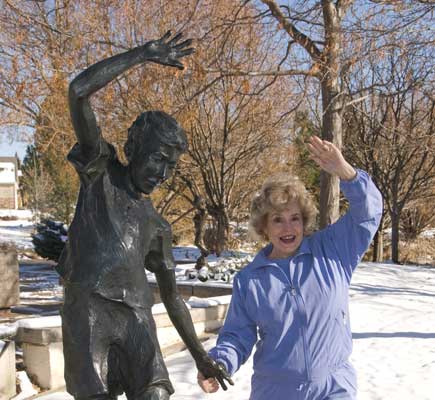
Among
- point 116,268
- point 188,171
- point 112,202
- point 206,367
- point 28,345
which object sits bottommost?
point 28,345

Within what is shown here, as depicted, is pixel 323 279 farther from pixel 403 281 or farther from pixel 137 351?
pixel 403 281

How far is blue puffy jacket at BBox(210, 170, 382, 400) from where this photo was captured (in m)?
2.11

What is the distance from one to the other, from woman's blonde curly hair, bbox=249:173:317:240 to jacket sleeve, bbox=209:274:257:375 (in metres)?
0.29

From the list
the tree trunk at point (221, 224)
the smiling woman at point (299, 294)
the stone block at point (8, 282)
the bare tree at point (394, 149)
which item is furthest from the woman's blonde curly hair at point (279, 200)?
the bare tree at point (394, 149)

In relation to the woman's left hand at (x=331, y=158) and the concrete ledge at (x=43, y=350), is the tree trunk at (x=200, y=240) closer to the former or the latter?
the concrete ledge at (x=43, y=350)

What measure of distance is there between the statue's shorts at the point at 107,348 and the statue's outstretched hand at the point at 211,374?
0.21 m

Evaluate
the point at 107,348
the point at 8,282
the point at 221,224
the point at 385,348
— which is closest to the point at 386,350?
the point at 385,348

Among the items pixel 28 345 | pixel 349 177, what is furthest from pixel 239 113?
pixel 349 177

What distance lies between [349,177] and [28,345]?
12.7 feet

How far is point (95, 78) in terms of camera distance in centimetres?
181

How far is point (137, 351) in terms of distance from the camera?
1.89 metres

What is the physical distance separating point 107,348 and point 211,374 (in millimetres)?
481

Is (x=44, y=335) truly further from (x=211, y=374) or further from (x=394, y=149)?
(x=394, y=149)

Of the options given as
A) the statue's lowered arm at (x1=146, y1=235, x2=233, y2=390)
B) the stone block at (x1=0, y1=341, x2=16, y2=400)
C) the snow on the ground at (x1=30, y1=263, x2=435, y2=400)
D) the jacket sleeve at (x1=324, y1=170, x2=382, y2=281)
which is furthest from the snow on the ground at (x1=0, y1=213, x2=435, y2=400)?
the jacket sleeve at (x1=324, y1=170, x2=382, y2=281)
